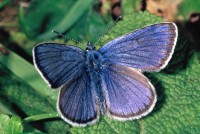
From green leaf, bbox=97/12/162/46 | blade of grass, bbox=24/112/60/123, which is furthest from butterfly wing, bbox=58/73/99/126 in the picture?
green leaf, bbox=97/12/162/46

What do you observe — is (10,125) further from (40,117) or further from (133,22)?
(133,22)

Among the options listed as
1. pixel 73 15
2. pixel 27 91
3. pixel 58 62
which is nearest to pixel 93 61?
pixel 58 62

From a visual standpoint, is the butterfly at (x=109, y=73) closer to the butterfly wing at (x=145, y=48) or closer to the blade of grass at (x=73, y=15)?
the butterfly wing at (x=145, y=48)

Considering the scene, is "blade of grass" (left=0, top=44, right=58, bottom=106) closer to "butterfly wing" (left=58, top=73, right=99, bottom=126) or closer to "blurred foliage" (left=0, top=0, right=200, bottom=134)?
"blurred foliage" (left=0, top=0, right=200, bottom=134)

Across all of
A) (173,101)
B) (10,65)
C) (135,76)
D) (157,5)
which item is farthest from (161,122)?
(157,5)

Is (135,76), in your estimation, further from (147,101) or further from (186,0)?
(186,0)

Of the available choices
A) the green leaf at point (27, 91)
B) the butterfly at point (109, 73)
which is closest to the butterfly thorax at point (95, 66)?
the butterfly at point (109, 73)
